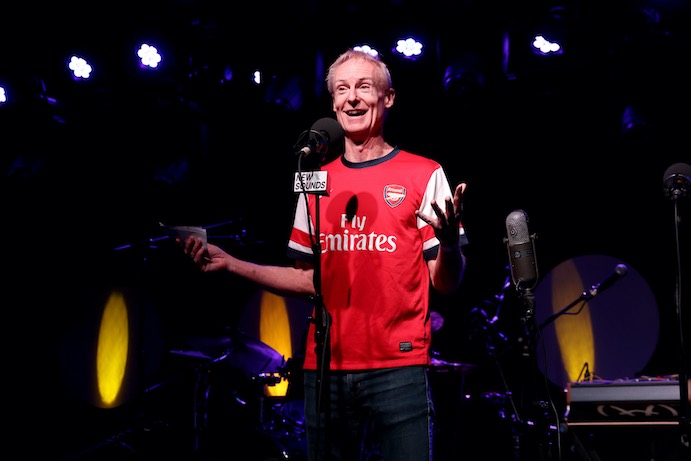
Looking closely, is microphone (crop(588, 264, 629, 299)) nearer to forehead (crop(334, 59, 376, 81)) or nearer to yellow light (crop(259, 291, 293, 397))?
forehead (crop(334, 59, 376, 81))

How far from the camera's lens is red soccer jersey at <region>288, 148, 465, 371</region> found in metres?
2.52

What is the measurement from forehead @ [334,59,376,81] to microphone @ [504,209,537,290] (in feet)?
3.08

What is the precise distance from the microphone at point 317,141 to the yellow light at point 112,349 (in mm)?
5430

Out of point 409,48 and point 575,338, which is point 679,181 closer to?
point 409,48

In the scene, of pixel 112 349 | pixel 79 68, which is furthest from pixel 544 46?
pixel 112 349

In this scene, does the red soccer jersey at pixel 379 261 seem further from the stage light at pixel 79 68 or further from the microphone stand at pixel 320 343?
the stage light at pixel 79 68

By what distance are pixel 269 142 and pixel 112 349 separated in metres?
2.89

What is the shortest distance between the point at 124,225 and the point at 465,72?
4049mm

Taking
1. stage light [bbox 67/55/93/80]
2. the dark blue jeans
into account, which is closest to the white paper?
the dark blue jeans

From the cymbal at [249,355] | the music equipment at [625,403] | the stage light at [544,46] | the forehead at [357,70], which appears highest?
the stage light at [544,46]

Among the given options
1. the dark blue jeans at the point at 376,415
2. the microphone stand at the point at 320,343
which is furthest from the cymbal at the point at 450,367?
the microphone stand at the point at 320,343

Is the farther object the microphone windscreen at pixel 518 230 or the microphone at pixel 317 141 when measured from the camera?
the microphone windscreen at pixel 518 230

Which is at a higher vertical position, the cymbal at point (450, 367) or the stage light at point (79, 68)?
the stage light at point (79, 68)

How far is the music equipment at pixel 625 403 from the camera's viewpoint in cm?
412
